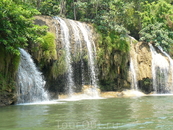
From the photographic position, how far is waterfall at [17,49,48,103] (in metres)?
15.0

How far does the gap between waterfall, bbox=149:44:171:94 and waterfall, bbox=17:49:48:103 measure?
458 inches

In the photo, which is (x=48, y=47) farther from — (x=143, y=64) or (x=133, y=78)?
(x=143, y=64)

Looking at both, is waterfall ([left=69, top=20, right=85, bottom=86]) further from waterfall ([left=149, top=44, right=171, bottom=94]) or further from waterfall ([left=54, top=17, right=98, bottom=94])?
waterfall ([left=149, top=44, right=171, bottom=94])

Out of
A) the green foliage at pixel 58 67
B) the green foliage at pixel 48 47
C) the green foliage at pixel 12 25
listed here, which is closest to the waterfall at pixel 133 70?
the green foliage at pixel 58 67

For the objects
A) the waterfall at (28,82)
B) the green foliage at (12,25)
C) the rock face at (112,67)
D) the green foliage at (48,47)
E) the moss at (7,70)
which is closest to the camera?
the green foliage at (12,25)

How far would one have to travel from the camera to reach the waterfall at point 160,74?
2361 centimetres

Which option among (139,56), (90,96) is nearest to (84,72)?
(90,96)

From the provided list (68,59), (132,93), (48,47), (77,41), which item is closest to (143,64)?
(132,93)

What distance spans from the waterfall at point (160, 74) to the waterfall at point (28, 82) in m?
11.6

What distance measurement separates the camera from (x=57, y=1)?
82.4 ft

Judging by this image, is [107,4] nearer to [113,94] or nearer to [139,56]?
[139,56]

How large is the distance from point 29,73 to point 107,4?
1300 centimetres

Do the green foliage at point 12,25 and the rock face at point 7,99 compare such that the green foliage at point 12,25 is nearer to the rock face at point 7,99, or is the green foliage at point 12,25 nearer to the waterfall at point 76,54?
the rock face at point 7,99

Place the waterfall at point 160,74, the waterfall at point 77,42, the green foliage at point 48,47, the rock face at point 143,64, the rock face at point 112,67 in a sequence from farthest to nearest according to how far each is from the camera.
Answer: the waterfall at point 160,74
the rock face at point 143,64
the waterfall at point 77,42
the rock face at point 112,67
the green foliage at point 48,47
